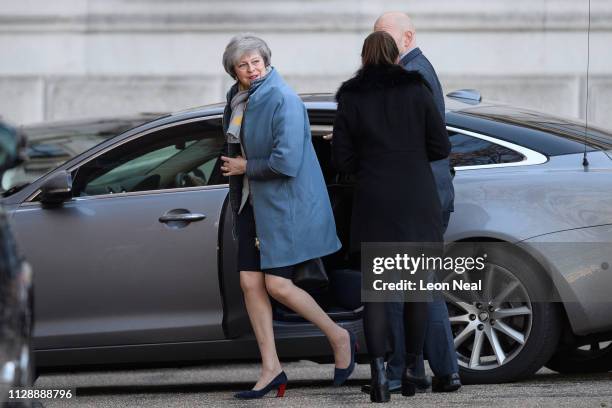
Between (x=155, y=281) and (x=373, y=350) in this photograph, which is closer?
(x=373, y=350)

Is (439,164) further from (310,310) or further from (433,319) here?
(310,310)

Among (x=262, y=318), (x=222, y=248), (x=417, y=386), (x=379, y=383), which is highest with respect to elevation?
(x=222, y=248)

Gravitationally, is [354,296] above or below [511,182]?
below

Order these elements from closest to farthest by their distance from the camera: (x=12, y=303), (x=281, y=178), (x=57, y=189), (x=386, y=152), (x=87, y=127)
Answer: (x=12, y=303) < (x=386, y=152) < (x=281, y=178) < (x=57, y=189) < (x=87, y=127)

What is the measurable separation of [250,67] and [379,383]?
1.53 metres

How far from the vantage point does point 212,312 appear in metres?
7.23

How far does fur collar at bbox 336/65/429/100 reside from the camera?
6.59 metres

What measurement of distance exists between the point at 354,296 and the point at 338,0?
10.3 metres

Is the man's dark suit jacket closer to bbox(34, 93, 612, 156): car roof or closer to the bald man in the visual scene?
the bald man

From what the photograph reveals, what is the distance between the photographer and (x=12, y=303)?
4055 millimetres

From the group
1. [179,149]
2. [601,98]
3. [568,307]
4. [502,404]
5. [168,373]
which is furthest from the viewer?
[601,98]

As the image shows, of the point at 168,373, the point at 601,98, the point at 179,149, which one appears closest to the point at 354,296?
the point at 179,149

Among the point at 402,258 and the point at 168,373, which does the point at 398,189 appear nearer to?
the point at 402,258

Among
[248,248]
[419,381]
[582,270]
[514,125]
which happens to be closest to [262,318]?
[248,248]
